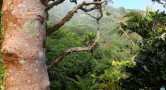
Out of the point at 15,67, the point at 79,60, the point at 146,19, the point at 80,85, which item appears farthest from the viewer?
the point at 79,60

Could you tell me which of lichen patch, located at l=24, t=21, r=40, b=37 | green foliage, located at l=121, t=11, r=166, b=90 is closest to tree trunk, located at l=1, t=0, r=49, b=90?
lichen patch, located at l=24, t=21, r=40, b=37

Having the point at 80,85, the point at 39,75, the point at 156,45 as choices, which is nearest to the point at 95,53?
the point at 80,85

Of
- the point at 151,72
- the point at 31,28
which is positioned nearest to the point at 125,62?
the point at 151,72

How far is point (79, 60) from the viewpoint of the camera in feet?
23.7

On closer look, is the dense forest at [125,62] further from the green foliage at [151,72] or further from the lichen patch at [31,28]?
the lichen patch at [31,28]

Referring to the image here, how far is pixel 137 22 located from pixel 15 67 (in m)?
7.19

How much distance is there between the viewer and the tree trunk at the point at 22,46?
2.51 ft

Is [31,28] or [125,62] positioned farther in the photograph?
[125,62]

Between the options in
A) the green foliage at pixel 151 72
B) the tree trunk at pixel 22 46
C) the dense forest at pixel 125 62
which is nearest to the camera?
the tree trunk at pixel 22 46

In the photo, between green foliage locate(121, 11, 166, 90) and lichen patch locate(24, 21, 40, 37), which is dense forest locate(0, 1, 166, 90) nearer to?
green foliage locate(121, 11, 166, 90)

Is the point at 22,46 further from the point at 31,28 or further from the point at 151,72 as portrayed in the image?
the point at 151,72

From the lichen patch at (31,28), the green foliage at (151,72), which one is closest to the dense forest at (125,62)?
the green foliage at (151,72)

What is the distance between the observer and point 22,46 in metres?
0.78

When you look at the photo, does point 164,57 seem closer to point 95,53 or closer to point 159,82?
point 159,82
